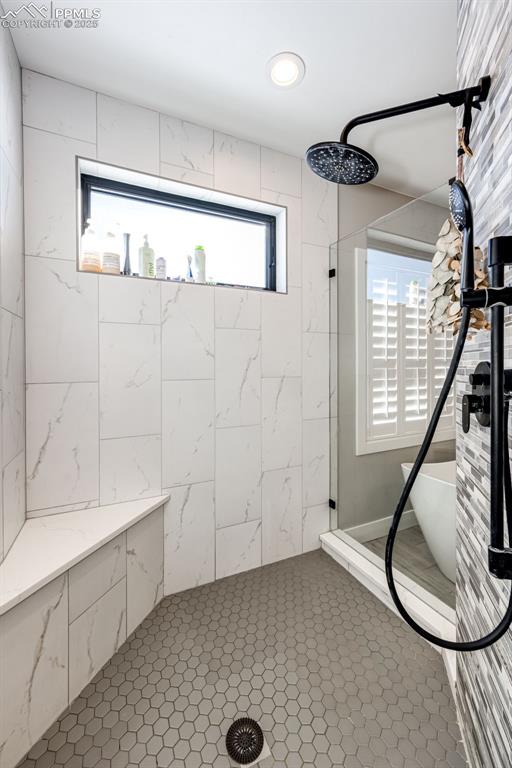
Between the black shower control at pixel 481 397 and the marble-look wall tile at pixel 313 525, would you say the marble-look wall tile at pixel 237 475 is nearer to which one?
the marble-look wall tile at pixel 313 525

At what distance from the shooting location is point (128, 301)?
157cm

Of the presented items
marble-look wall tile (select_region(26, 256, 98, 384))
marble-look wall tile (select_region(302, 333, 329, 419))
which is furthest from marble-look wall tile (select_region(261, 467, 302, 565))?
marble-look wall tile (select_region(26, 256, 98, 384))

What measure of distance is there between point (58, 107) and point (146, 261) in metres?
0.70

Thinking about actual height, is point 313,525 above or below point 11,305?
below

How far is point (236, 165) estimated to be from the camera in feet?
5.89

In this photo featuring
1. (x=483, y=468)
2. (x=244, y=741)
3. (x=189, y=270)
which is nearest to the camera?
(x=483, y=468)

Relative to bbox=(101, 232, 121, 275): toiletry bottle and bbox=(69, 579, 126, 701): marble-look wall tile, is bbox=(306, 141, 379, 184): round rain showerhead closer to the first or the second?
bbox=(101, 232, 121, 275): toiletry bottle

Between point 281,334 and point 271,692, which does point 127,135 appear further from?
point 271,692

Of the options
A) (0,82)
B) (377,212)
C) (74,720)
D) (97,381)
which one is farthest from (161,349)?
(377,212)

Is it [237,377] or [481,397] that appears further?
[237,377]

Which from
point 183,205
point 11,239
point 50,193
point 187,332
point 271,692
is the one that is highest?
point 183,205

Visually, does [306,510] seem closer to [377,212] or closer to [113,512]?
[113,512]

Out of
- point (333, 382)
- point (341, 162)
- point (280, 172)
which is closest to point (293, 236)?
point (280, 172)

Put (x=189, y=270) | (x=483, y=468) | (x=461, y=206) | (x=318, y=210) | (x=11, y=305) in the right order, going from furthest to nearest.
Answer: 1. (x=318, y=210)
2. (x=189, y=270)
3. (x=11, y=305)
4. (x=483, y=468)
5. (x=461, y=206)
